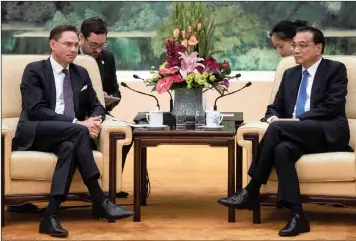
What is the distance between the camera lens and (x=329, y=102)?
6.31 meters

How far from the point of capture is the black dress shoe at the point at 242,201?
6121 mm

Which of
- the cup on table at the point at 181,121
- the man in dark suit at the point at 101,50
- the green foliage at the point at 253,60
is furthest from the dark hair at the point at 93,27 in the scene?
the green foliage at the point at 253,60

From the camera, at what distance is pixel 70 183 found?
6.04 metres

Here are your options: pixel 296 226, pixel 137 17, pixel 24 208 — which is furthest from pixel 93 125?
pixel 137 17

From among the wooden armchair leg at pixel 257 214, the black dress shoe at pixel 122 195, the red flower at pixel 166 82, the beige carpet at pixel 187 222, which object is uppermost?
the red flower at pixel 166 82

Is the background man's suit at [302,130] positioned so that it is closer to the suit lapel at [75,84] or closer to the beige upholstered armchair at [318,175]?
the beige upholstered armchair at [318,175]

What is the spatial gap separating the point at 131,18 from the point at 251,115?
72.9 inches

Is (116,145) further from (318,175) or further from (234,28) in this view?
(234,28)

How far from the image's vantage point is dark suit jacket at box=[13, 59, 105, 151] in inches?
246

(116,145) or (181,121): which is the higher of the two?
(181,121)

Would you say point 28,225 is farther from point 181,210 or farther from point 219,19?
point 219,19

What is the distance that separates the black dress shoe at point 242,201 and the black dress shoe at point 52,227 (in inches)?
41.0

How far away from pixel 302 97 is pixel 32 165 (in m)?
1.89

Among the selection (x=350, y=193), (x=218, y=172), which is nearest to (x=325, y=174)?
(x=350, y=193)
